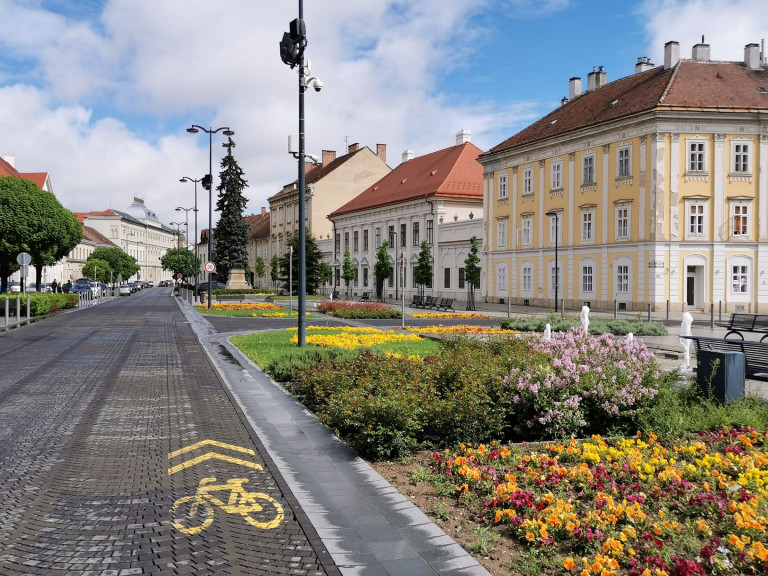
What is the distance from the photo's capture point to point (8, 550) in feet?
16.3

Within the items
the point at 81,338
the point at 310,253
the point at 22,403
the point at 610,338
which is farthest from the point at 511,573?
the point at 310,253

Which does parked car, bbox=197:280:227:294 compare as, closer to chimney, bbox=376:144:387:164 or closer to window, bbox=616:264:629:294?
chimney, bbox=376:144:387:164

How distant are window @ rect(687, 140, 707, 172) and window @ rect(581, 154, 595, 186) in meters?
6.20

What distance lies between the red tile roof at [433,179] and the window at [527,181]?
9.97 metres

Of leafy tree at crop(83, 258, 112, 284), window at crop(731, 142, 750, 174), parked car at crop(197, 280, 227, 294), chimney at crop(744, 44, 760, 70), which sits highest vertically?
chimney at crop(744, 44, 760, 70)

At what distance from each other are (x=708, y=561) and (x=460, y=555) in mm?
1564

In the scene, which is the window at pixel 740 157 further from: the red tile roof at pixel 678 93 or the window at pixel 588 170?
the window at pixel 588 170

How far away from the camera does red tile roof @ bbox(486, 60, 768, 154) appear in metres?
39.6

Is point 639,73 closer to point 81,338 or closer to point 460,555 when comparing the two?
point 81,338

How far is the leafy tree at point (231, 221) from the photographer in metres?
74.8

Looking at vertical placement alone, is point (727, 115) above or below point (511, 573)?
above

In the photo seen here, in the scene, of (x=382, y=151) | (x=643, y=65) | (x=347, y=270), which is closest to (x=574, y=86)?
(x=643, y=65)

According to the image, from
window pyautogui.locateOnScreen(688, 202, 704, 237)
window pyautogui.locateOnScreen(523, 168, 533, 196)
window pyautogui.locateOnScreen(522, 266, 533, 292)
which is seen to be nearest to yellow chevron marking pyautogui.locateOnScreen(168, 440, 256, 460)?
window pyautogui.locateOnScreen(688, 202, 704, 237)

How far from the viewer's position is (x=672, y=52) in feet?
140
